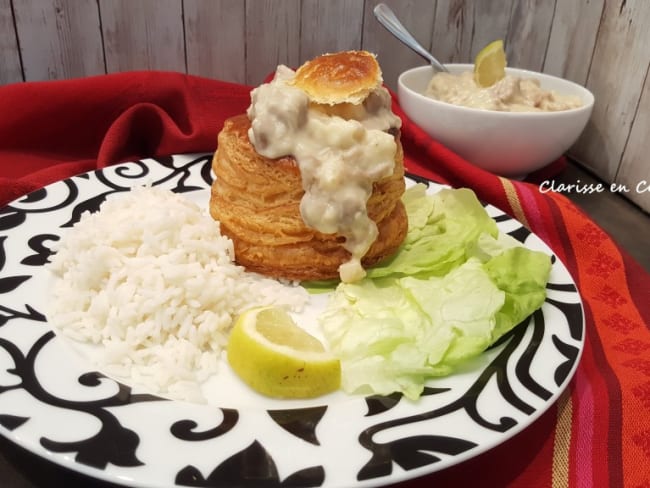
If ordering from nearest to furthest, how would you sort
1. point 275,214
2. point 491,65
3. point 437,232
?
1. point 275,214
2. point 437,232
3. point 491,65

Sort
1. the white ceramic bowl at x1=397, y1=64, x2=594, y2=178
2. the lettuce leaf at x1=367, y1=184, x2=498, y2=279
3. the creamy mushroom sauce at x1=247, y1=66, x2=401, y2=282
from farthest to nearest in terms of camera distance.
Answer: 1. the white ceramic bowl at x1=397, y1=64, x2=594, y2=178
2. the lettuce leaf at x1=367, y1=184, x2=498, y2=279
3. the creamy mushroom sauce at x1=247, y1=66, x2=401, y2=282

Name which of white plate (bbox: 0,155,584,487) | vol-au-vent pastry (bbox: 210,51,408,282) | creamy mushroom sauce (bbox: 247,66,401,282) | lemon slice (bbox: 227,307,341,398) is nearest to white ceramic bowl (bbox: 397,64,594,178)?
vol-au-vent pastry (bbox: 210,51,408,282)

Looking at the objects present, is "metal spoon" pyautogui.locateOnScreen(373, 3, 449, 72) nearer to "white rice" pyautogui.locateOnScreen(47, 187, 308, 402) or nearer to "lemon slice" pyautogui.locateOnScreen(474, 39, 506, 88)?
"lemon slice" pyautogui.locateOnScreen(474, 39, 506, 88)

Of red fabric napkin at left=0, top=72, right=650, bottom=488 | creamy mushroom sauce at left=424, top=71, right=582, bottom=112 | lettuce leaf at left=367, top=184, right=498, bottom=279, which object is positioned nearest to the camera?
red fabric napkin at left=0, top=72, right=650, bottom=488

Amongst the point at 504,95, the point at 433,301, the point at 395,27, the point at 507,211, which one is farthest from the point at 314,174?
the point at 395,27

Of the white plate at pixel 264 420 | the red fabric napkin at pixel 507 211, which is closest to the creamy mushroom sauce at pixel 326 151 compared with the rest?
the white plate at pixel 264 420

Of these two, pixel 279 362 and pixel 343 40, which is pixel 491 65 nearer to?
pixel 343 40

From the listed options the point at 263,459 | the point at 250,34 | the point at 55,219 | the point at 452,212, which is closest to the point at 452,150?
the point at 452,212
